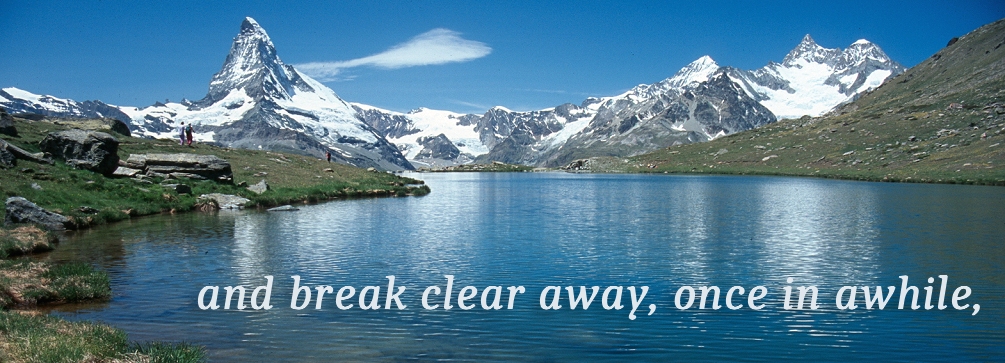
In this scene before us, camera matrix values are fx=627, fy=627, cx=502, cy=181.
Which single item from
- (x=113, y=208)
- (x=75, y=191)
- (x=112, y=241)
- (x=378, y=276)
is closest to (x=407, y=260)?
(x=378, y=276)

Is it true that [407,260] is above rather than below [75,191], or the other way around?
below

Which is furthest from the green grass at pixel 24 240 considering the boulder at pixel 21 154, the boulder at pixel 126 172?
the boulder at pixel 126 172

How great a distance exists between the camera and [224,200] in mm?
55219

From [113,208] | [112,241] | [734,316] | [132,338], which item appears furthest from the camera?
[113,208]

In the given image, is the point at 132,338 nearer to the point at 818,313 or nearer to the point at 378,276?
the point at 378,276

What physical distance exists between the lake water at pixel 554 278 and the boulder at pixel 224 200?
4241mm

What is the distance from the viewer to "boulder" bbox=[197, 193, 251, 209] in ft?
Answer: 177

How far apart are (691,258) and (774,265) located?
3767 millimetres

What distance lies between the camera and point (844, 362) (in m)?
15.4

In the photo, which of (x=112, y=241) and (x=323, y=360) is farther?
(x=112, y=241)

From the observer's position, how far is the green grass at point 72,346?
1245cm

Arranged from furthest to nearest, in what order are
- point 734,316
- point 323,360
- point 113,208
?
point 113,208 < point 734,316 < point 323,360

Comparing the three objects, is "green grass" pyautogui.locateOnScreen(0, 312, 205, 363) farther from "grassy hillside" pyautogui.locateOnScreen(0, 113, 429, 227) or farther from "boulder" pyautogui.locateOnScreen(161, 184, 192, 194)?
"boulder" pyautogui.locateOnScreen(161, 184, 192, 194)

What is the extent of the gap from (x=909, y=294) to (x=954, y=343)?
→ 6.45 m
